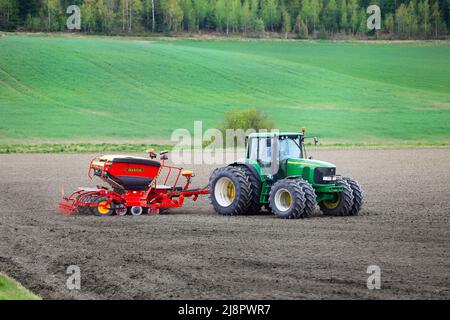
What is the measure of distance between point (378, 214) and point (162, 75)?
193 ft

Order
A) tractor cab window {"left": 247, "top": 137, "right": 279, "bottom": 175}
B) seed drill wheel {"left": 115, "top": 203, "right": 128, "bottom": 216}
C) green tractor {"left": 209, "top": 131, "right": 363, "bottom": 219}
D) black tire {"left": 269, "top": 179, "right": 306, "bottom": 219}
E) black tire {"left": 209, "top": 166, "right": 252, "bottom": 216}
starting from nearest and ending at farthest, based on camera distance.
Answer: black tire {"left": 269, "top": 179, "right": 306, "bottom": 219}
green tractor {"left": 209, "top": 131, "right": 363, "bottom": 219}
black tire {"left": 209, "top": 166, "right": 252, "bottom": 216}
tractor cab window {"left": 247, "top": 137, "right": 279, "bottom": 175}
seed drill wheel {"left": 115, "top": 203, "right": 128, "bottom": 216}

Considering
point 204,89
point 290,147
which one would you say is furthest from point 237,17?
point 290,147

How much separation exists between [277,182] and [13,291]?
8807mm

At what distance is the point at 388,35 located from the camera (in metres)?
111

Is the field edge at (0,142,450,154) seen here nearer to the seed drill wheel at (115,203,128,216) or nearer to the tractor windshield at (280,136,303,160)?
the seed drill wheel at (115,203,128,216)

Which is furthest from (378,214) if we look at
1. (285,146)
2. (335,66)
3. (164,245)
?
(335,66)

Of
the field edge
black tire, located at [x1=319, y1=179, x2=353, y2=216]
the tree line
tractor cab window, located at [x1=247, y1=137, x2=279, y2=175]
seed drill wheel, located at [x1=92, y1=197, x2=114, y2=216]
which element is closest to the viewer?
black tire, located at [x1=319, y1=179, x2=353, y2=216]

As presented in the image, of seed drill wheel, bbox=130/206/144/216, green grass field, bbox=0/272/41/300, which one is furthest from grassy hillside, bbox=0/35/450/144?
green grass field, bbox=0/272/41/300

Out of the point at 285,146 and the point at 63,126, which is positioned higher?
the point at 285,146

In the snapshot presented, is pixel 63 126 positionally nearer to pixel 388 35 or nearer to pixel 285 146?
pixel 285 146

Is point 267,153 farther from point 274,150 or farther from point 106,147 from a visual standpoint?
point 106,147

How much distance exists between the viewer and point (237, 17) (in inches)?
4449

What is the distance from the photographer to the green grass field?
460 inches

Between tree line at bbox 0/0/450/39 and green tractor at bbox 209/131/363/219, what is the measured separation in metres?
81.6
